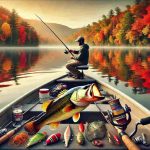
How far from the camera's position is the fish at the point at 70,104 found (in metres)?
3.08

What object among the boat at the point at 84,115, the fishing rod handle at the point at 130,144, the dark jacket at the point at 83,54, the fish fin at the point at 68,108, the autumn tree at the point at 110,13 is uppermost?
the autumn tree at the point at 110,13

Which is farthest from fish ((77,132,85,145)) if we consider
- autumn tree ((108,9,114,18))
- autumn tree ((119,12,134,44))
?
autumn tree ((108,9,114,18))

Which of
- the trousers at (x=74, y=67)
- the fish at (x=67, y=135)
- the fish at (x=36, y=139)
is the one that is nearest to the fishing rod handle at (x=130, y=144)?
the fish at (x=67, y=135)

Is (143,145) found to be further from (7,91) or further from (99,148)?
(7,91)

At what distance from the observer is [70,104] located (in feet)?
11.4

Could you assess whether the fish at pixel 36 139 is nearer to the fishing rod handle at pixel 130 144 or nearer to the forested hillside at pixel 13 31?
the fishing rod handle at pixel 130 144

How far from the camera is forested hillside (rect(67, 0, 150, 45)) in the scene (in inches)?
3346

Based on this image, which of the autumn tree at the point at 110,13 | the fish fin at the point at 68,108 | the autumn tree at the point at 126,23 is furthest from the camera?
the autumn tree at the point at 110,13

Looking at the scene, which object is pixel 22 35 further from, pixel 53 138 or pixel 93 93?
pixel 93 93

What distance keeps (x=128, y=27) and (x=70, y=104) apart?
326 feet

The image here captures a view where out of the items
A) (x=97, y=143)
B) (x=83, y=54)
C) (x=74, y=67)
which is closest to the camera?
(x=97, y=143)

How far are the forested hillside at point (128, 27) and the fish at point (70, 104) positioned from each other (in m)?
77.2

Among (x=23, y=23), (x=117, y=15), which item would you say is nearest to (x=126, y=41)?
(x=117, y=15)

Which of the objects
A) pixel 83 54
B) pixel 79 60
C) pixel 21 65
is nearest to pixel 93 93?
pixel 83 54
